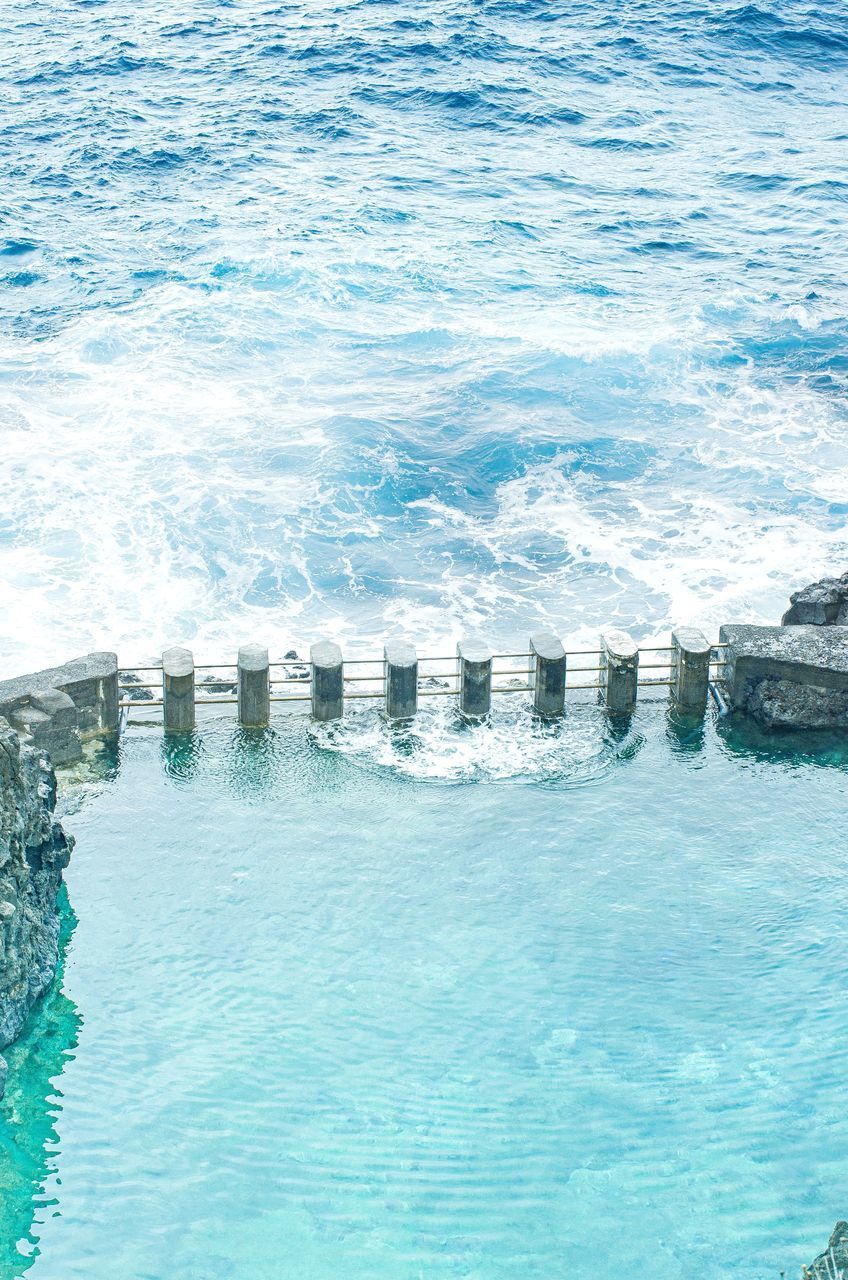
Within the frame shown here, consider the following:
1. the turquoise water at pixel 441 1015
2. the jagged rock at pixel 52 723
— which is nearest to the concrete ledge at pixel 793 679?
the turquoise water at pixel 441 1015

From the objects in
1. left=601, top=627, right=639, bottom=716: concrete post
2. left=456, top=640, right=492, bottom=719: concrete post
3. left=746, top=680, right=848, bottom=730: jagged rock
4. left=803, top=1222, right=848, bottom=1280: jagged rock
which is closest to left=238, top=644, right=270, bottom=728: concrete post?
left=456, top=640, right=492, bottom=719: concrete post

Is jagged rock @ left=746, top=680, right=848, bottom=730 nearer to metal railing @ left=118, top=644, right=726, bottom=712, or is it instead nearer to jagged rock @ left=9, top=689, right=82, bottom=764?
metal railing @ left=118, top=644, right=726, bottom=712

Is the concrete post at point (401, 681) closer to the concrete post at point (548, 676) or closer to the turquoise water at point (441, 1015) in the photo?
the turquoise water at point (441, 1015)

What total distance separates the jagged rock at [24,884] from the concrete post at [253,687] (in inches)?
295

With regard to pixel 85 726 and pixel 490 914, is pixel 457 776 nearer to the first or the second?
Answer: pixel 490 914

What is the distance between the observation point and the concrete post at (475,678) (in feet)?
128

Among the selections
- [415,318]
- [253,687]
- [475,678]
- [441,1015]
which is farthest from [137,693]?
[415,318]

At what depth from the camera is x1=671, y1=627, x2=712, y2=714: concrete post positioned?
39.2 metres

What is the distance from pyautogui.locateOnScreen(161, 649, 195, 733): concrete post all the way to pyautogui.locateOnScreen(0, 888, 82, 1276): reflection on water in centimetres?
873

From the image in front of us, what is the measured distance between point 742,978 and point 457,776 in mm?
9534

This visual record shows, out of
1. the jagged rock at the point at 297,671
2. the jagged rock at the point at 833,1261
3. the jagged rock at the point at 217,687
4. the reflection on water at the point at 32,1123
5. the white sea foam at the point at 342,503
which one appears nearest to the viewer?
the jagged rock at the point at 833,1261

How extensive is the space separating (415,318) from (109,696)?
37666 mm

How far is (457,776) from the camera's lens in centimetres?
3722

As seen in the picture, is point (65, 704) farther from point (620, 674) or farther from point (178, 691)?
point (620, 674)
